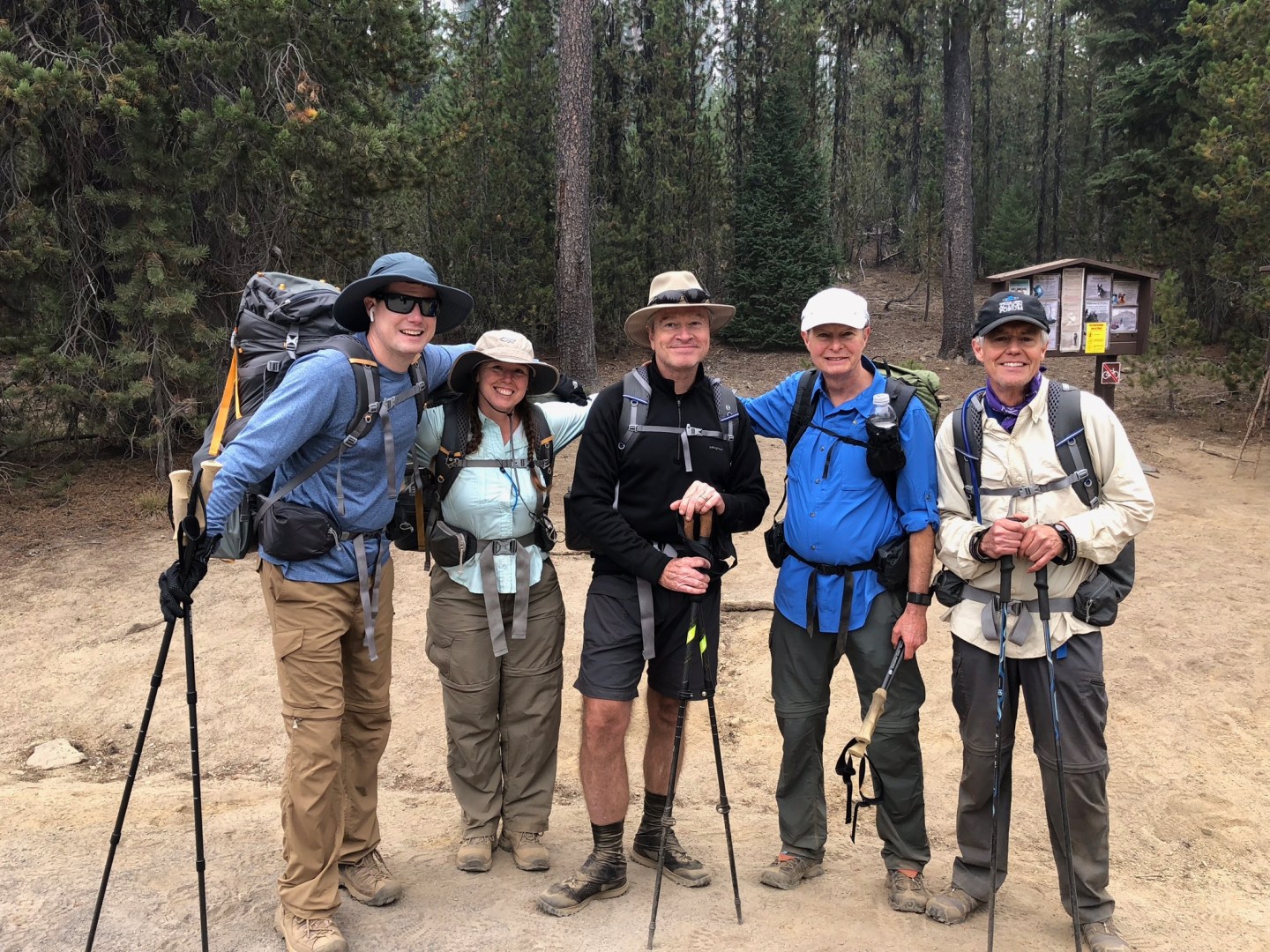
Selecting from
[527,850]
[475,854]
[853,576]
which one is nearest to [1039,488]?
[853,576]

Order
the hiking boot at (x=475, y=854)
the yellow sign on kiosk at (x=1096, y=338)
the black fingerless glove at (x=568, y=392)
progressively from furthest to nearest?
the yellow sign on kiosk at (x=1096, y=338)
the black fingerless glove at (x=568, y=392)
the hiking boot at (x=475, y=854)

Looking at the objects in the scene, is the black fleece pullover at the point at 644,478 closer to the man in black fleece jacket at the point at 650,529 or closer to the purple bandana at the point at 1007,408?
the man in black fleece jacket at the point at 650,529

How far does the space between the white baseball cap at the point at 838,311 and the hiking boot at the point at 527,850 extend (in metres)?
2.35

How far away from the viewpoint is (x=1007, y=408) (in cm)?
335

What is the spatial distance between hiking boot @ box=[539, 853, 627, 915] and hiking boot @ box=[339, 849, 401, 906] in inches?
22.6

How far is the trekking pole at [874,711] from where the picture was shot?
330 centimetres

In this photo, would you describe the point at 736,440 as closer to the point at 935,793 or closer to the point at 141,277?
the point at 935,793

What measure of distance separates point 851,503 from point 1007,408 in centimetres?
63

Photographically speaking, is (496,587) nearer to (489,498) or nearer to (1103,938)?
(489,498)

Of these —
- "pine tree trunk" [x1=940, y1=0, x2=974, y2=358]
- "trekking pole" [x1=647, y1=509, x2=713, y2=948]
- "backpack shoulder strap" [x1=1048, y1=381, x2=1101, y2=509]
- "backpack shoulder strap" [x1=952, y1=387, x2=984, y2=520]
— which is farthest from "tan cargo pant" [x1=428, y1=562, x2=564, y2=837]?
"pine tree trunk" [x1=940, y1=0, x2=974, y2=358]

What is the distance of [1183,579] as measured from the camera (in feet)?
25.4

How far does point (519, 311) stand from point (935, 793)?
42.4 feet

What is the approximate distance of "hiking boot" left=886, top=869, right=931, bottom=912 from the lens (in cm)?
354

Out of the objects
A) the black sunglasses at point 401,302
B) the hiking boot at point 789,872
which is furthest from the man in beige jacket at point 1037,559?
the black sunglasses at point 401,302
